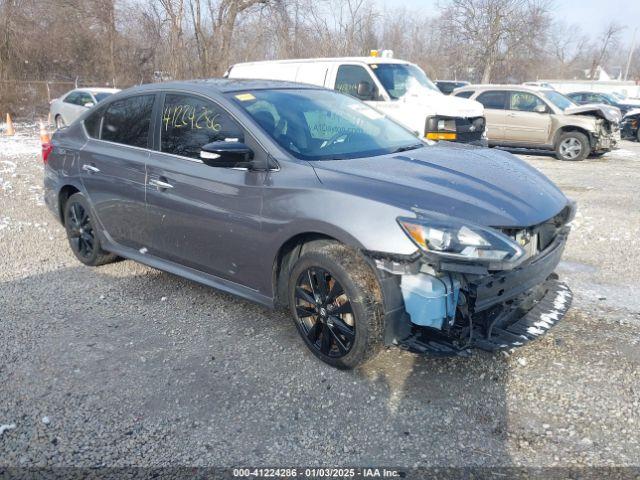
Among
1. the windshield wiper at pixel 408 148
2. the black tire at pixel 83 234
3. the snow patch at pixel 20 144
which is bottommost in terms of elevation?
the snow patch at pixel 20 144

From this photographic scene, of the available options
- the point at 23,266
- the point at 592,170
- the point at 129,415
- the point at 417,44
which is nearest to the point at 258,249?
the point at 129,415

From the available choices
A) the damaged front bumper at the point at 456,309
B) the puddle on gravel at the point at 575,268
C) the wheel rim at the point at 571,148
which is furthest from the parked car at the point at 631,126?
the damaged front bumper at the point at 456,309

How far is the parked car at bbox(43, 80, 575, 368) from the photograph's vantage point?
2961mm

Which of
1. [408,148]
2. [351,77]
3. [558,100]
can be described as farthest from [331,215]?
[558,100]

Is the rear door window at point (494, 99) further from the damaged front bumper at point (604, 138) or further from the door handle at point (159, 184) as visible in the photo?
the door handle at point (159, 184)

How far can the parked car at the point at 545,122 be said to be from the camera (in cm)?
1242

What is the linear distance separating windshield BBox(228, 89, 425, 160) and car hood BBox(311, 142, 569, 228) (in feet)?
0.68

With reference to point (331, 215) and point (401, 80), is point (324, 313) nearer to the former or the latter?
point (331, 215)

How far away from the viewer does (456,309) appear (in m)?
2.97

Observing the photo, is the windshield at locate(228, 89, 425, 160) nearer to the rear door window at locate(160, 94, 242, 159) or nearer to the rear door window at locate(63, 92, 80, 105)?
the rear door window at locate(160, 94, 242, 159)

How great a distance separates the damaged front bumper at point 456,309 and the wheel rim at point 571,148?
10.5 meters

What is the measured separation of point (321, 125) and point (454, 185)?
3.91 feet

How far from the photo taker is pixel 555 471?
8.18ft

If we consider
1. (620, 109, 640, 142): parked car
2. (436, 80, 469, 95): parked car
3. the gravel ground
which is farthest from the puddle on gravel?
(620, 109, 640, 142): parked car
